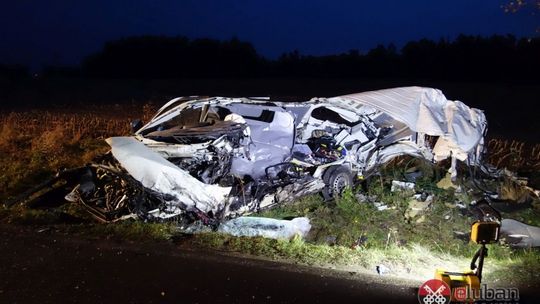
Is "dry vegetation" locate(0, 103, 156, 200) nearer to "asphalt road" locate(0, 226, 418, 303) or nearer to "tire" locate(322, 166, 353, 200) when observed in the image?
"asphalt road" locate(0, 226, 418, 303)

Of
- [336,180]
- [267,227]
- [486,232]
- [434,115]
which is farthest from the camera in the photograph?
[434,115]

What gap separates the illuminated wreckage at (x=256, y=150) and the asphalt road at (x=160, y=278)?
2.74 feet

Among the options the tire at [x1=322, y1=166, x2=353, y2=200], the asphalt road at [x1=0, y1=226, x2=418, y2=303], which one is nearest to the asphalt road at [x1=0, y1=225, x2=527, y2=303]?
the asphalt road at [x1=0, y1=226, x2=418, y2=303]

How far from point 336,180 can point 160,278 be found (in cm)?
367

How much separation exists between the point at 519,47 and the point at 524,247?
31525mm

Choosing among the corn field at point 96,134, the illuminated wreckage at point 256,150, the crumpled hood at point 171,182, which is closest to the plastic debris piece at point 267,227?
the illuminated wreckage at point 256,150

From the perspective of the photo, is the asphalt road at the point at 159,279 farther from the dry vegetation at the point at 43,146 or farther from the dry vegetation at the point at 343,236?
the dry vegetation at the point at 43,146

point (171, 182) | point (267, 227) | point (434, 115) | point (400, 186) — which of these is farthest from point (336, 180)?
point (171, 182)

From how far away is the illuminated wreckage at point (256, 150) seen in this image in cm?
682

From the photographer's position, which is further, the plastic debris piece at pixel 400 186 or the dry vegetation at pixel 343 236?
the plastic debris piece at pixel 400 186

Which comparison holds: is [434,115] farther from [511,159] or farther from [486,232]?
[486,232]

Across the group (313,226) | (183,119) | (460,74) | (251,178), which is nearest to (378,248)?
(313,226)

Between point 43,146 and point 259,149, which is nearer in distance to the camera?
point 259,149

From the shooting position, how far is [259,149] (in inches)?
309
